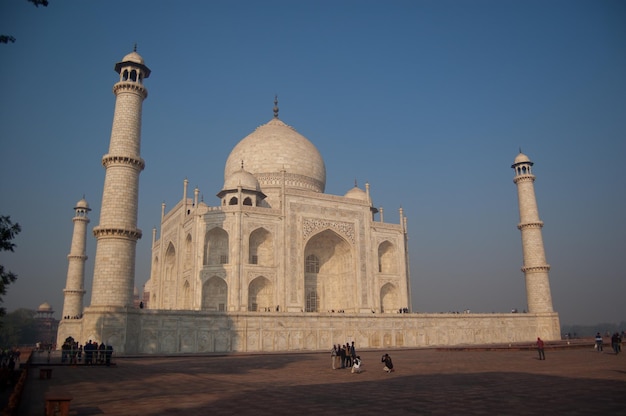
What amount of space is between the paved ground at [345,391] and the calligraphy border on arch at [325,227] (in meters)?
19.0

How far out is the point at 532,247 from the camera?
109 feet

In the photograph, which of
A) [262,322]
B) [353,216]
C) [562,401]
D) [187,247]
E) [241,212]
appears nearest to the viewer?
[562,401]

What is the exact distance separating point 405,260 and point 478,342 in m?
7.62

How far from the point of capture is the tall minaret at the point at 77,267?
Result: 34594 millimetres

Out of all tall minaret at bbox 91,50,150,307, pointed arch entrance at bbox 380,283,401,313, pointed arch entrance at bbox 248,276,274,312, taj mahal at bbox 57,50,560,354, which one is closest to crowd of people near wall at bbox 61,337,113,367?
taj mahal at bbox 57,50,560,354

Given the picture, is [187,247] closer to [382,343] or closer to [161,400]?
[382,343]

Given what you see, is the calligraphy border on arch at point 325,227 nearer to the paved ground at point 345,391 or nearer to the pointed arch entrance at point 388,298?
the pointed arch entrance at point 388,298

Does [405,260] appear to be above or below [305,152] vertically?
below

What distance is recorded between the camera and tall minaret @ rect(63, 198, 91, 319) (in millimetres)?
34594

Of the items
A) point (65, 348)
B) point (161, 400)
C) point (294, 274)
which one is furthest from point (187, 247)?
point (161, 400)

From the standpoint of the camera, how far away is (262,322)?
79.2ft

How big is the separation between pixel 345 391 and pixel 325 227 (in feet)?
78.1

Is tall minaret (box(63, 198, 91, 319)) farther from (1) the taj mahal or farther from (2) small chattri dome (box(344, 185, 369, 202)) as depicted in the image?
(2) small chattri dome (box(344, 185, 369, 202))

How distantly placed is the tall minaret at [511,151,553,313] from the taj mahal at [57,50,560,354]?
8 centimetres
